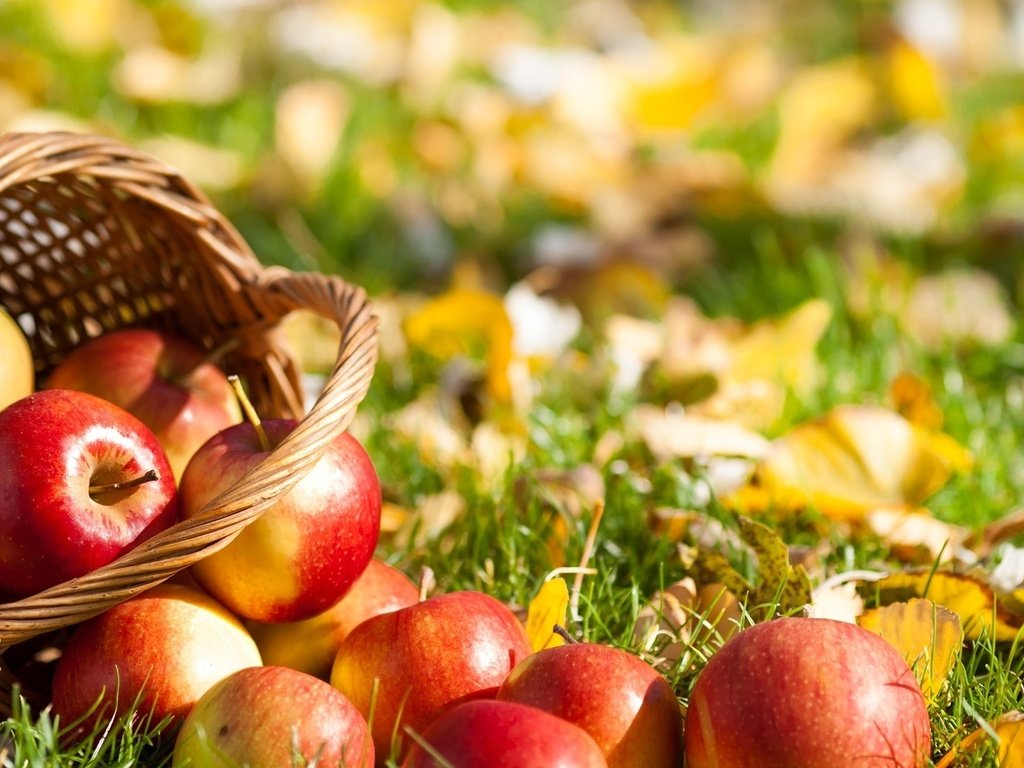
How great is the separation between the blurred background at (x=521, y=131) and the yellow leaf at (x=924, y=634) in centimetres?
135

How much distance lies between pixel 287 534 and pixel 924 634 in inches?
25.8

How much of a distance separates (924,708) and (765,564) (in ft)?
0.99

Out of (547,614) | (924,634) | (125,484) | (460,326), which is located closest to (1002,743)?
(924,634)

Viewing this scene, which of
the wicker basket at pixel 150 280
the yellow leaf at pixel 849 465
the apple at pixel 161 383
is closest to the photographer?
the wicker basket at pixel 150 280

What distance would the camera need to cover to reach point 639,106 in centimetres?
387

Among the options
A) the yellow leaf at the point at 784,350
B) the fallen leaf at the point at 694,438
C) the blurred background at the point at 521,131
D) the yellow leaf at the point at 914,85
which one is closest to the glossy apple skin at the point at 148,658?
the fallen leaf at the point at 694,438

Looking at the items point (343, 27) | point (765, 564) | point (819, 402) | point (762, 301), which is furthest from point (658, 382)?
point (343, 27)

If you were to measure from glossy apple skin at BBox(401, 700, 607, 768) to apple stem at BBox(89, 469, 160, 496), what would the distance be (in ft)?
1.26

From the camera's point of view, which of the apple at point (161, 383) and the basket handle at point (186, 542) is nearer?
the basket handle at point (186, 542)

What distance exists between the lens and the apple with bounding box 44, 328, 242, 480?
1545 millimetres

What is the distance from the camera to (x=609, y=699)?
1151mm

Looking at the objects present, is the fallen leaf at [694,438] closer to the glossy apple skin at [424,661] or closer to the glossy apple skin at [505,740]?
the glossy apple skin at [424,661]

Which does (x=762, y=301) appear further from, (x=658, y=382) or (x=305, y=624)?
(x=305, y=624)

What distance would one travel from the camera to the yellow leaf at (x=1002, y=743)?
1158 millimetres
